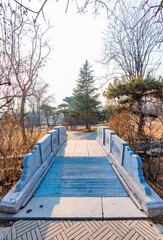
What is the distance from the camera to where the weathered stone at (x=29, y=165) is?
2758mm

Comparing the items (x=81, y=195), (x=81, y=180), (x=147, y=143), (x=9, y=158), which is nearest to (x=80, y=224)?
(x=81, y=195)

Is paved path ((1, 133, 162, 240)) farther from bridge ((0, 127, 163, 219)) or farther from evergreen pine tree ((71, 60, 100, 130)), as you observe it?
evergreen pine tree ((71, 60, 100, 130))

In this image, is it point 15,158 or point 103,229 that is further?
point 15,158

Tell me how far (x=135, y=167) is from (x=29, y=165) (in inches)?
100

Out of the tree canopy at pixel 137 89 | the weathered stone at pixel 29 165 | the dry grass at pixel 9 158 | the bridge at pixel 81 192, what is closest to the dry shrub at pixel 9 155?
the dry grass at pixel 9 158

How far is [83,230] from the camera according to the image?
2.00m

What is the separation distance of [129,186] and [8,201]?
266 cm

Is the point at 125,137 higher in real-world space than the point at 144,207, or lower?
higher

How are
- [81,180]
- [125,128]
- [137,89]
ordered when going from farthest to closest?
1. [137,89]
2. [125,128]
3. [81,180]

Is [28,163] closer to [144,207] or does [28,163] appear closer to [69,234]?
[69,234]

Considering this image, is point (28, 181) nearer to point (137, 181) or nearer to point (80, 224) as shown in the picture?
point (80, 224)

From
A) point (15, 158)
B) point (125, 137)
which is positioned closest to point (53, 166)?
point (15, 158)

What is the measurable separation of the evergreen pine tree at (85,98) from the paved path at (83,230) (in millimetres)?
20295

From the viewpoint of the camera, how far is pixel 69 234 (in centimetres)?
193
